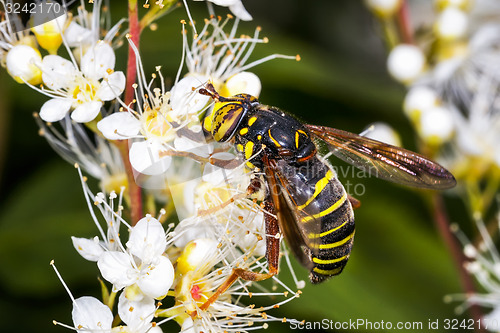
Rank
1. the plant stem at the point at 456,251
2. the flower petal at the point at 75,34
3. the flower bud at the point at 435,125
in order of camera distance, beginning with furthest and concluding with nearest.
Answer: the flower bud at the point at 435,125, the plant stem at the point at 456,251, the flower petal at the point at 75,34

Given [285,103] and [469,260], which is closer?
[469,260]

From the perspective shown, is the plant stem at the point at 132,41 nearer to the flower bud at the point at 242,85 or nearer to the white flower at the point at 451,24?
the flower bud at the point at 242,85

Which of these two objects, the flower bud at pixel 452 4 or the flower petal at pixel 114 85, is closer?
the flower petal at pixel 114 85

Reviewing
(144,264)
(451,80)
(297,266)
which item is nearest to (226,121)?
(144,264)

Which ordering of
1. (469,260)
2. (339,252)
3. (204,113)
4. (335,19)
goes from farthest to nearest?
(335,19)
(469,260)
(204,113)
(339,252)

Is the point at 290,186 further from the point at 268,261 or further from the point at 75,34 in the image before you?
the point at 75,34

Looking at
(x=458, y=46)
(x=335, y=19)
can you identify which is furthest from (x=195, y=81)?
(x=335, y=19)

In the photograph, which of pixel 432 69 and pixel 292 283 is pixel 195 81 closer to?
pixel 292 283

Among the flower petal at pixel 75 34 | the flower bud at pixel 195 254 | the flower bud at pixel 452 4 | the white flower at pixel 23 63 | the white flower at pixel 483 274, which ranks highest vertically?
the flower petal at pixel 75 34

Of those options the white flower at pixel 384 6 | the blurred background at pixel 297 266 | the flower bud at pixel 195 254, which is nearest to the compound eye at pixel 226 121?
the flower bud at pixel 195 254
